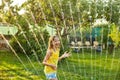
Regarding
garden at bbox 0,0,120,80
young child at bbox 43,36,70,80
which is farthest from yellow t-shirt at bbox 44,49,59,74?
garden at bbox 0,0,120,80

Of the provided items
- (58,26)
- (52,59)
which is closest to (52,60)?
(52,59)

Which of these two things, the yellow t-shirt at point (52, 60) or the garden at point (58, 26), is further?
the garden at point (58, 26)

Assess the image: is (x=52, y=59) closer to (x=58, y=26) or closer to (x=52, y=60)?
(x=52, y=60)

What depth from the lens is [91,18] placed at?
3189 cm

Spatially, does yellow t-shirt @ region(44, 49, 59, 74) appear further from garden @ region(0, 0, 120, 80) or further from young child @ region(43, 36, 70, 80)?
garden @ region(0, 0, 120, 80)

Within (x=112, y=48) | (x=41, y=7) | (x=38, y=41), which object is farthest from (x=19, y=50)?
(x=112, y=48)

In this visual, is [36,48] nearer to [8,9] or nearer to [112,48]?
[8,9]

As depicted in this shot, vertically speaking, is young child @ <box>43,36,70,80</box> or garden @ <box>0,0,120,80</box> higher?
young child @ <box>43,36,70,80</box>

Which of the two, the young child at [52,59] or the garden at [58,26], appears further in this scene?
the garden at [58,26]

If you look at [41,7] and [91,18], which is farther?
[91,18]

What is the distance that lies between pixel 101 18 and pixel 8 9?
10.8m

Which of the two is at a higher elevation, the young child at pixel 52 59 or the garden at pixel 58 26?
the young child at pixel 52 59

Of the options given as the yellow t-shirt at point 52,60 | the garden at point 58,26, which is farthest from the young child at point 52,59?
the garden at point 58,26

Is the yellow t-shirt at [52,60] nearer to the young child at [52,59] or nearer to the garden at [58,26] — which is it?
the young child at [52,59]
